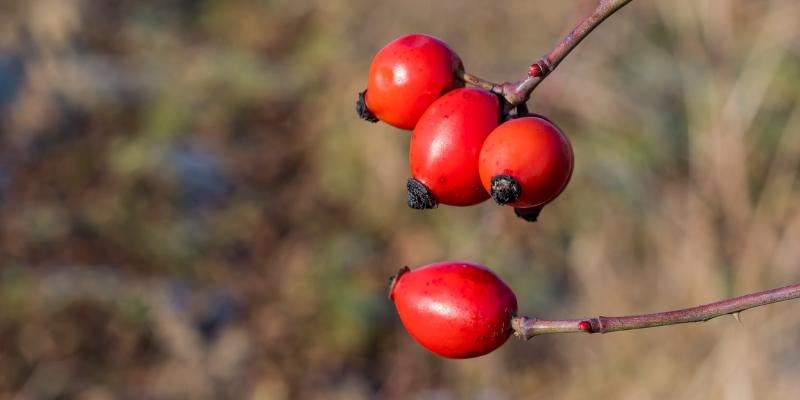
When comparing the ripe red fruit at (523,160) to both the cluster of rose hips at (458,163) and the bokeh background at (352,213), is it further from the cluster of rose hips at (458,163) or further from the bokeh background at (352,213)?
the bokeh background at (352,213)

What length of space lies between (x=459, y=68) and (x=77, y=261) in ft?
14.9

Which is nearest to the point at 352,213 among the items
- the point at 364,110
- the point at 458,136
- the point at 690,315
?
the point at 364,110

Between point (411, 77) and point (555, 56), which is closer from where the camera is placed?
point (555, 56)

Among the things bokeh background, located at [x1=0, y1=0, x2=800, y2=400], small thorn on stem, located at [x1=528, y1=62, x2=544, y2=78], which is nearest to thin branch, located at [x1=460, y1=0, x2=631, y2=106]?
small thorn on stem, located at [x1=528, y1=62, x2=544, y2=78]

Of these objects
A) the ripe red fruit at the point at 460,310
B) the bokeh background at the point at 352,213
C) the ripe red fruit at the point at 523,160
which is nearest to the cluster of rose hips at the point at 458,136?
the ripe red fruit at the point at 523,160

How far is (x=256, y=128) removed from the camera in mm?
7688

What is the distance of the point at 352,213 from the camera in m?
6.52

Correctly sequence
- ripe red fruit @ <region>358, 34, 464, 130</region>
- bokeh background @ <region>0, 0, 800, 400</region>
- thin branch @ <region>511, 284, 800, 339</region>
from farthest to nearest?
bokeh background @ <region>0, 0, 800, 400</region>, ripe red fruit @ <region>358, 34, 464, 130</region>, thin branch @ <region>511, 284, 800, 339</region>

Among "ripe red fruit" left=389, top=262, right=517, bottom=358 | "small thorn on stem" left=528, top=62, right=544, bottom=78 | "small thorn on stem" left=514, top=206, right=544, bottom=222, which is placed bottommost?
"ripe red fruit" left=389, top=262, right=517, bottom=358

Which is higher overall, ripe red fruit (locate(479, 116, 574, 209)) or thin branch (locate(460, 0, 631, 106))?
thin branch (locate(460, 0, 631, 106))

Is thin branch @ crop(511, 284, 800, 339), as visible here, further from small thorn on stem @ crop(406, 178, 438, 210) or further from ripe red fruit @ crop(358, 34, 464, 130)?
ripe red fruit @ crop(358, 34, 464, 130)

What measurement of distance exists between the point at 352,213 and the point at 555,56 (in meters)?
5.29

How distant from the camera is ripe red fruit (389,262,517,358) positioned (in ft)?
4.46

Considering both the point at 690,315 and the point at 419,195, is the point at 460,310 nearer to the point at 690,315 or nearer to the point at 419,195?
the point at 419,195
